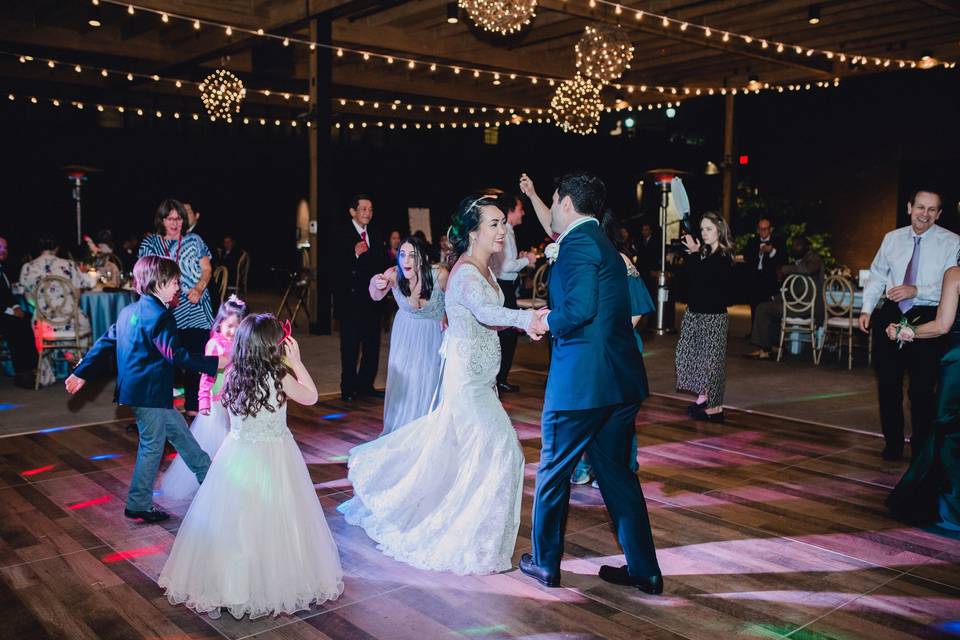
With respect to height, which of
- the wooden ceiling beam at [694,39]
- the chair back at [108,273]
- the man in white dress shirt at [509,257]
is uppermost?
the wooden ceiling beam at [694,39]

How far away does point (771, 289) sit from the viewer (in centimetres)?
908

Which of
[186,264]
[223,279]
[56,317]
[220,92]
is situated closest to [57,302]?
[56,317]

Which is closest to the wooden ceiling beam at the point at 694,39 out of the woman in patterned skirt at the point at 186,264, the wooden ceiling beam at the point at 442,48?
the wooden ceiling beam at the point at 442,48

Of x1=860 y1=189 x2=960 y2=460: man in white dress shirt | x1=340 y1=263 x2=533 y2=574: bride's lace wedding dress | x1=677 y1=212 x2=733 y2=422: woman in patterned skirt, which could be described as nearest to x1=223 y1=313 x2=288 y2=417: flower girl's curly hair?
x1=340 y1=263 x2=533 y2=574: bride's lace wedding dress

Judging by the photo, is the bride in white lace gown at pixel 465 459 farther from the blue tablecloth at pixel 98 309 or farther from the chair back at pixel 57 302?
the blue tablecloth at pixel 98 309

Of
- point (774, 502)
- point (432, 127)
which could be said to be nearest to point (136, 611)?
point (774, 502)

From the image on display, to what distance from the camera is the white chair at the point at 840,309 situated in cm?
816

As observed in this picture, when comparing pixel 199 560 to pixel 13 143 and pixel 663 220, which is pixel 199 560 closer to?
pixel 663 220

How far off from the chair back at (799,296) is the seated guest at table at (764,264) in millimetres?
455

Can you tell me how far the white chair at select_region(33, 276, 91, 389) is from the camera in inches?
265

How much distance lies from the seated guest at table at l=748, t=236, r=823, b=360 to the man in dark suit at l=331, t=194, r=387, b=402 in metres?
4.47

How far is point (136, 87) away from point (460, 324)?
1271 centimetres

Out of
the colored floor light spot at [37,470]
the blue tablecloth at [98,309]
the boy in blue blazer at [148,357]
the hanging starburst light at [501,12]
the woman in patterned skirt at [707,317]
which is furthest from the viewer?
the blue tablecloth at [98,309]

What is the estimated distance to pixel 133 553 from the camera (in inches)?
130
